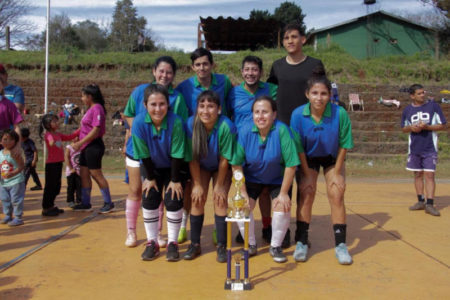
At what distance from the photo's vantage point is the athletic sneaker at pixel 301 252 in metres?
3.95

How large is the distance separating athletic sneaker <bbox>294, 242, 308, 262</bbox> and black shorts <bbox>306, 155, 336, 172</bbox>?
751 mm

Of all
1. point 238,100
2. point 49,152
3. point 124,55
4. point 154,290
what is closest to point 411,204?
point 238,100

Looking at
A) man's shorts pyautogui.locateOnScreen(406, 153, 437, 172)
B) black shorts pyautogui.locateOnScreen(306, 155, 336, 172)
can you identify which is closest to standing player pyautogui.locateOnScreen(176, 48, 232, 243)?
black shorts pyautogui.locateOnScreen(306, 155, 336, 172)

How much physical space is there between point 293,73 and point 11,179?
366 cm

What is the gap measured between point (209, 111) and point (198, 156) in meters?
0.45

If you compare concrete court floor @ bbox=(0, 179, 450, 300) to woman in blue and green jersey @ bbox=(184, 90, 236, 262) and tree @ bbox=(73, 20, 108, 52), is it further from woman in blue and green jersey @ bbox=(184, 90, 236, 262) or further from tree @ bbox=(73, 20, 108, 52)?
tree @ bbox=(73, 20, 108, 52)

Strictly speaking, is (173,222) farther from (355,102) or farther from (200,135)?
(355,102)

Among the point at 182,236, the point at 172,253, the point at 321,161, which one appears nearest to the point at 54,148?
the point at 182,236

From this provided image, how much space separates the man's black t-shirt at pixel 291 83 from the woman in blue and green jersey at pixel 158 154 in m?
1.23

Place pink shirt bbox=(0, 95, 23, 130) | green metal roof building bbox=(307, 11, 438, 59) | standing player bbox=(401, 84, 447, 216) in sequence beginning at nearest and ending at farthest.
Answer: pink shirt bbox=(0, 95, 23, 130) → standing player bbox=(401, 84, 447, 216) → green metal roof building bbox=(307, 11, 438, 59)

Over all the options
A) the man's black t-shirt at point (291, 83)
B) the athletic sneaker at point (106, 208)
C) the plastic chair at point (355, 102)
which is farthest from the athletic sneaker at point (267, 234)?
the plastic chair at point (355, 102)

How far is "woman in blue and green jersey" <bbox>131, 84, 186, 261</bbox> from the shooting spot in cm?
391

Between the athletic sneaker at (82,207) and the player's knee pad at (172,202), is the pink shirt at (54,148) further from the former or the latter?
the player's knee pad at (172,202)

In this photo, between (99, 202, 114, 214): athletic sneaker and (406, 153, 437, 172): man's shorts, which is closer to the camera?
(99, 202, 114, 214): athletic sneaker
